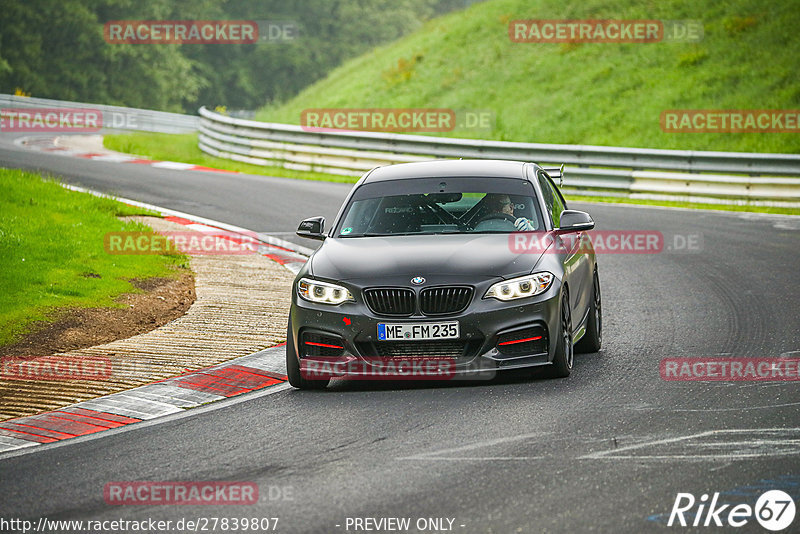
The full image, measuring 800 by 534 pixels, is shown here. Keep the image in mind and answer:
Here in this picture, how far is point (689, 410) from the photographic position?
789 cm

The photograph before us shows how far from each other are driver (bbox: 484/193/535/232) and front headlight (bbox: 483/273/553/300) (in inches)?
40.1

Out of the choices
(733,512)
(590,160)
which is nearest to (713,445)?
(733,512)

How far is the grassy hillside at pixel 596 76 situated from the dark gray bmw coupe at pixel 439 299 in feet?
61.7

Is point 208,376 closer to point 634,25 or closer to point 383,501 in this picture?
point 383,501

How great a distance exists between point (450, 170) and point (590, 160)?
1472 centimetres

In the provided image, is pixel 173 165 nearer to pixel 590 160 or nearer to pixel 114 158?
pixel 114 158

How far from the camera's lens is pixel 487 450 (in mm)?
6965

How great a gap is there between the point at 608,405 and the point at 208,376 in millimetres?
3215

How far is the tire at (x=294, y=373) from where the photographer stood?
8.88 metres

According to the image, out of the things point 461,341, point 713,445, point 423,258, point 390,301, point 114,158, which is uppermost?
point 114,158

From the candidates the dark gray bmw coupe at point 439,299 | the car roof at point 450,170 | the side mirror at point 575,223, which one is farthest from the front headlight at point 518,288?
the car roof at point 450,170

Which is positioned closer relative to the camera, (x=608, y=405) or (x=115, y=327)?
(x=608, y=405)

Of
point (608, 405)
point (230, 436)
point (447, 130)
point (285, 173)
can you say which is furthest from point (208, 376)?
→ point (447, 130)

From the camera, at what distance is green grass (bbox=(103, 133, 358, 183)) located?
93.7 feet
